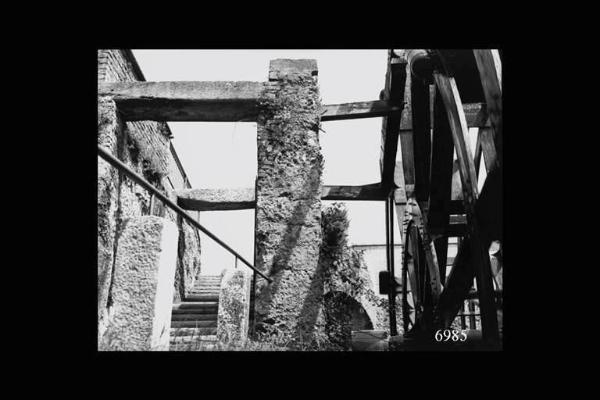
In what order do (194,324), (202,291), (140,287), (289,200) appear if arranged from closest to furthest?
(140,287), (289,200), (194,324), (202,291)

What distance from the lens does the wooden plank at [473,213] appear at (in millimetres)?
2760

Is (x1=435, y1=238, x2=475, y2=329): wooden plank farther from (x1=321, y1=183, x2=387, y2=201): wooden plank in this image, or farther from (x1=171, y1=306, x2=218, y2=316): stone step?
(x1=171, y1=306, x2=218, y2=316): stone step

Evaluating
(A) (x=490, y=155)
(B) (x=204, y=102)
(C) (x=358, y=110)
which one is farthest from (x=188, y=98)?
(A) (x=490, y=155)

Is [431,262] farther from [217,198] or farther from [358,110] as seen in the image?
[217,198]

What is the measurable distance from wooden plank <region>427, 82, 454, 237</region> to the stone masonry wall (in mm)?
2178

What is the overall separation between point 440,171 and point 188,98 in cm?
276

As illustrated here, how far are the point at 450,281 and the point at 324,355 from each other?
1929 millimetres

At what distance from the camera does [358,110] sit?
18.7 feet

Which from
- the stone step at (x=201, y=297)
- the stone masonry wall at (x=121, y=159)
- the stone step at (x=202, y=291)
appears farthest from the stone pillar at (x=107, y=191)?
the stone step at (x=202, y=291)

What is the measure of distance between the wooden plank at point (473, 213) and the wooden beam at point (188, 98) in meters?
2.68

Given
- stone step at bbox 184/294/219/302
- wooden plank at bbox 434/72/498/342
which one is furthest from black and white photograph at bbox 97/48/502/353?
stone step at bbox 184/294/219/302

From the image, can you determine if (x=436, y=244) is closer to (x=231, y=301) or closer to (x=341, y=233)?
(x=231, y=301)

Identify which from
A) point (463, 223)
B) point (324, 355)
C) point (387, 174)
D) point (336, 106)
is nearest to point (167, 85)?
point (336, 106)

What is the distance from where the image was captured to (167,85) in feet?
18.4
